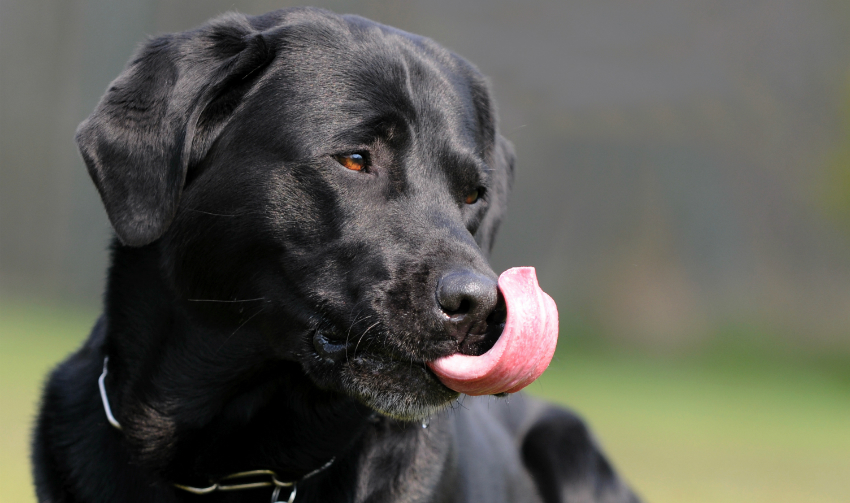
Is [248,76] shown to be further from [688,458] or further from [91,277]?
[91,277]

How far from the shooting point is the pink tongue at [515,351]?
1.90 meters

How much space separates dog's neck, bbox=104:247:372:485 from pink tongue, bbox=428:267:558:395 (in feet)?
2.07

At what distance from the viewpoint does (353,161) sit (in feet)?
7.66

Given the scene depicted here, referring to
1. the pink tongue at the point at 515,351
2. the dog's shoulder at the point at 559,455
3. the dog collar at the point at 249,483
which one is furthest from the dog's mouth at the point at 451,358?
the dog's shoulder at the point at 559,455

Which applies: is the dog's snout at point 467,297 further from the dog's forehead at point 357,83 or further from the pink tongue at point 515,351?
the dog's forehead at point 357,83

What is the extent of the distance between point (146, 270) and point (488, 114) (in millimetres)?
1336

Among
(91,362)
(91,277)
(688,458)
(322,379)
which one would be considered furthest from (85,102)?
(322,379)

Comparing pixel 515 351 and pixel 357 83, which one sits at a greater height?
pixel 357 83

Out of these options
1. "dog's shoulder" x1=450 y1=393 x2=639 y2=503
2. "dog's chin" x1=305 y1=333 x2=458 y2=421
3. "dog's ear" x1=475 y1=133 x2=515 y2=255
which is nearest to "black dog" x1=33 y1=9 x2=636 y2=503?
"dog's chin" x1=305 y1=333 x2=458 y2=421

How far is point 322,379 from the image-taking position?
7.38ft

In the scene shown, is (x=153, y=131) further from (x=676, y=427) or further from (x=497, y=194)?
(x=676, y=427)

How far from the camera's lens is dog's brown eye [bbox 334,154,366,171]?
232cm

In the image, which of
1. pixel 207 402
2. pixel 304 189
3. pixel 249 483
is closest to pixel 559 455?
pixel 249 483

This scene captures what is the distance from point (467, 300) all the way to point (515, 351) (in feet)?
0.58
